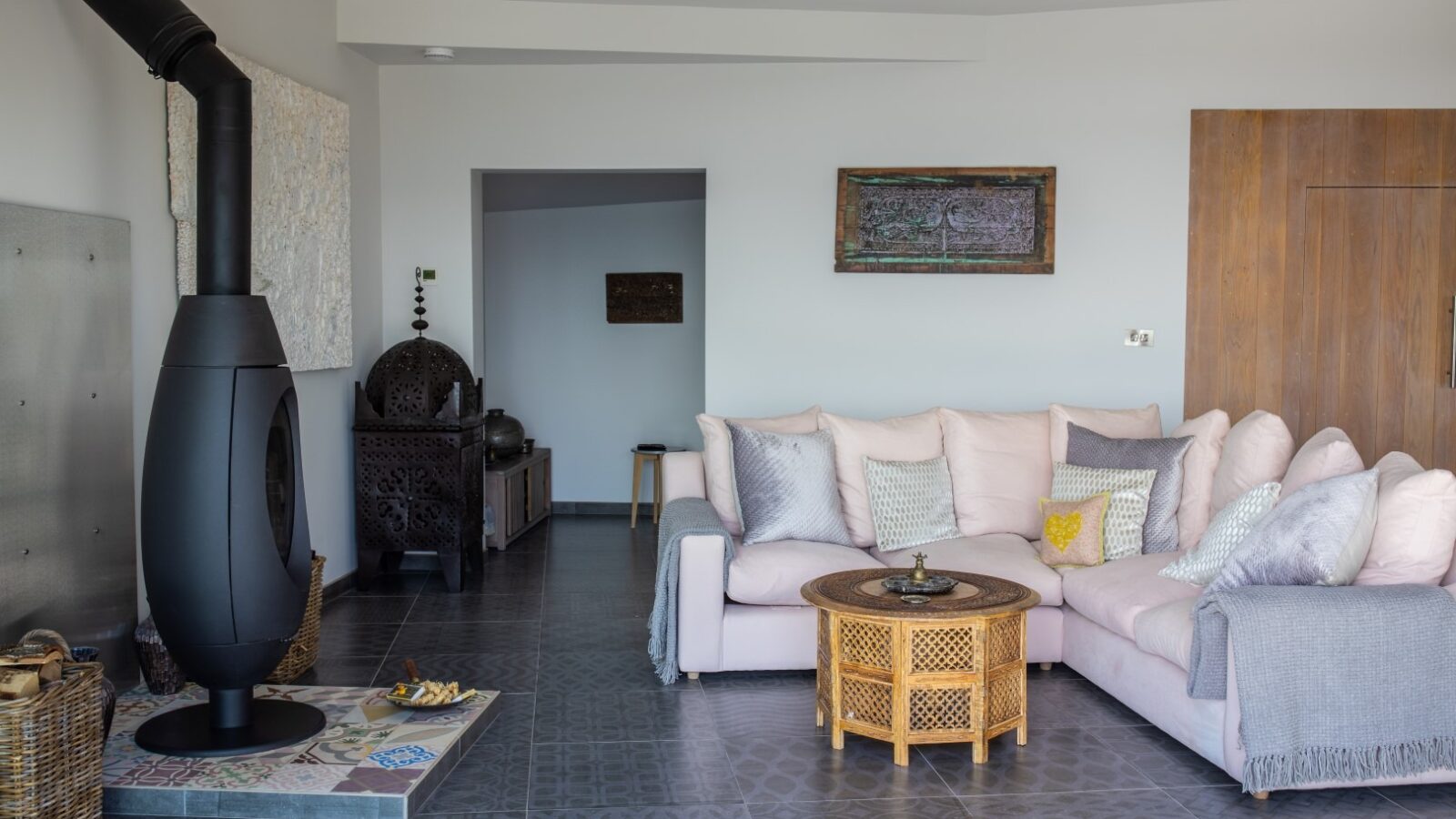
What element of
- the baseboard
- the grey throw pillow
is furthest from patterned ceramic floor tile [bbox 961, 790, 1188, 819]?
the baseboard

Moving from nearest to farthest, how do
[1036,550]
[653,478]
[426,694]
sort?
[426,694]
[1036,550]
[653,478]

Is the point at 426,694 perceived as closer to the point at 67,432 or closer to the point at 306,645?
the point at 306,645

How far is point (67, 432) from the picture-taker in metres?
3.70

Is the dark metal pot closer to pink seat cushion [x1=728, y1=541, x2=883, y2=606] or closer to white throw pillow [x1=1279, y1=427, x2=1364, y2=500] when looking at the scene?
pink seat cushion [x1=728, y1=541, x2=883, y2=606]

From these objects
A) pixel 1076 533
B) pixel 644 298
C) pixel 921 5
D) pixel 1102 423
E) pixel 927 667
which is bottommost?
pixel 927 667

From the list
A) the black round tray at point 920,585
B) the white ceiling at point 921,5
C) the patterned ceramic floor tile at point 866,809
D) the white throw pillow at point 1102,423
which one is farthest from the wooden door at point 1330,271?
the patterned ceramic floor tile at point 866,809

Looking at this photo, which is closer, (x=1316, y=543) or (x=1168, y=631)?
(x=1316, y=543)

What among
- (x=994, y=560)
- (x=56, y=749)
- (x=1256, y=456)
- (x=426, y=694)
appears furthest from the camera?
(x=994, y=560)

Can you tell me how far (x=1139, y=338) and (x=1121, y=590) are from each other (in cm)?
240

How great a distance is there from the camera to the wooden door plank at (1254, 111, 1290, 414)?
602 centimetres

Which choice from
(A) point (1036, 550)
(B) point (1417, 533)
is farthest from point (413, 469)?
(B) point (1417, 533)

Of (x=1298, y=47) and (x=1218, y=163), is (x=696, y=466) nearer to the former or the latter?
(x=1218, y=163)

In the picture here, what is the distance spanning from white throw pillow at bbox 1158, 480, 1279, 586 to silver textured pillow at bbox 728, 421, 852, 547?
132cm

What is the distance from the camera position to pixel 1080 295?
6.18 metres
